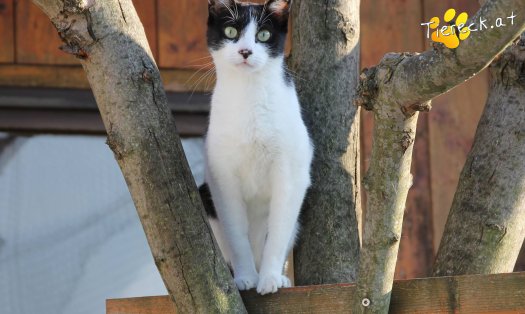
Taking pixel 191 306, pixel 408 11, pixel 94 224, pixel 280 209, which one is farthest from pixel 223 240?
pixel 408 11

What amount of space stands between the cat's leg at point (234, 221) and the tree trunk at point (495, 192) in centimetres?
55

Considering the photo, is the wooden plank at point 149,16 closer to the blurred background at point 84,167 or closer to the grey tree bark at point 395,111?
the blurred background at point 84,167

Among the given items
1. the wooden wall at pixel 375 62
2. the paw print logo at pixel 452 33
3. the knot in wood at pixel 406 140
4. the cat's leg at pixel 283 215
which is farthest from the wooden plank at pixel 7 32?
the paw print logo at pixel 452 33

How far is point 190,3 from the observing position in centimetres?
392

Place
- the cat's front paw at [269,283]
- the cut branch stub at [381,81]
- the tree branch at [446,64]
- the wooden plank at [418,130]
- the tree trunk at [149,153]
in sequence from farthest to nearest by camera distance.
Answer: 1. the wooden plank at [418,130]
2. the cat's front paw at [269,283]
3. the tree trunk at [149,153]
4. the cut branch stub at [381,81]
5. the tree branch at [446,64]

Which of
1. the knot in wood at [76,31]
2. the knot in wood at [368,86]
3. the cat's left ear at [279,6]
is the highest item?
the knot in wood at [368,86]

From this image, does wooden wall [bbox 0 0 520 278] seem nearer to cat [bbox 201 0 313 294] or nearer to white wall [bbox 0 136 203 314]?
white wall [bbox 0 136 203 314]

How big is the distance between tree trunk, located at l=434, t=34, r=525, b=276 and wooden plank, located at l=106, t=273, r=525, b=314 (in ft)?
0.88

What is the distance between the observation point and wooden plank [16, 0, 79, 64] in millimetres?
3770

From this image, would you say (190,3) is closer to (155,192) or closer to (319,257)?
(319,257)

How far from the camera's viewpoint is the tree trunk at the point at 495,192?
2.43 metres

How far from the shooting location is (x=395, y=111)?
1.82 meters

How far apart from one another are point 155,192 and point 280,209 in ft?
2.12

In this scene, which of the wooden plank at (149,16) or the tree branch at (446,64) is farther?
the wooden plank at (149,16)
